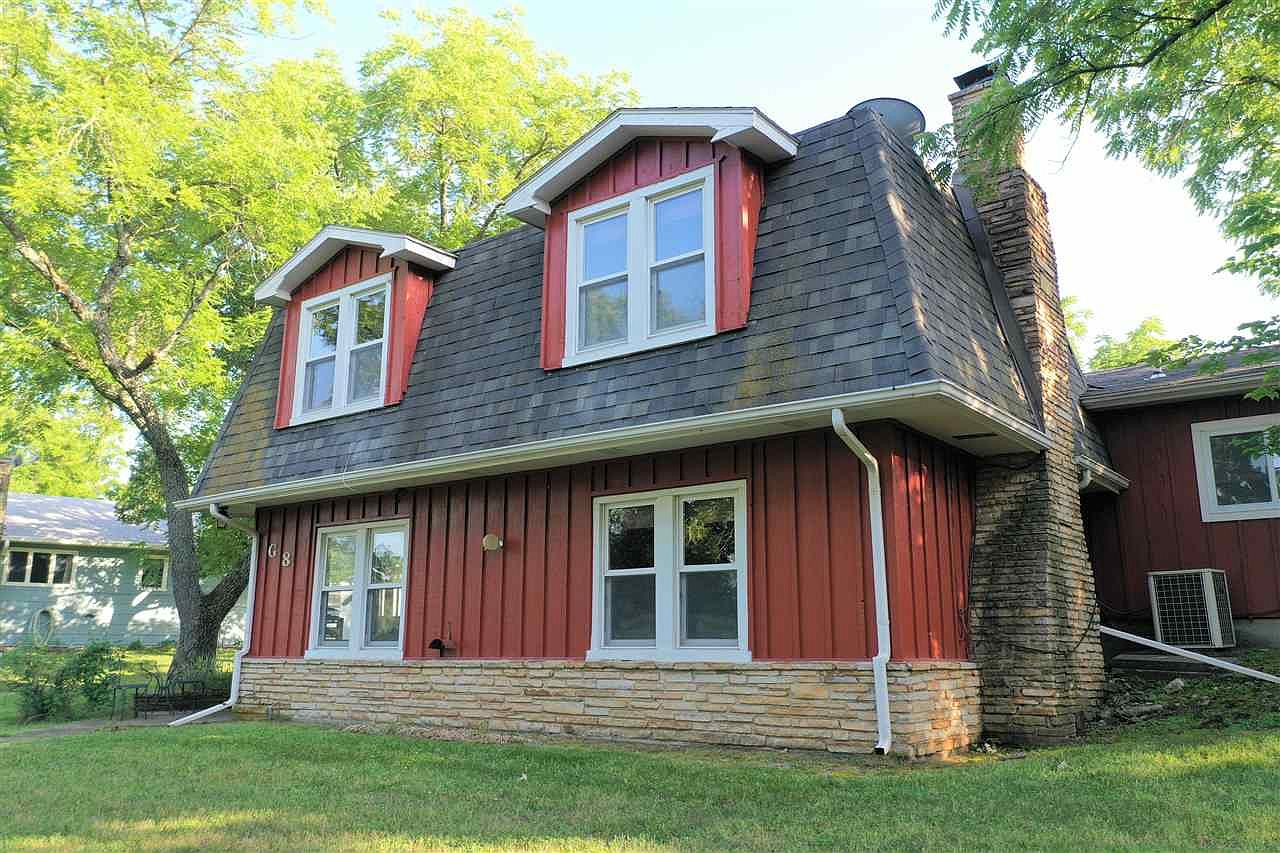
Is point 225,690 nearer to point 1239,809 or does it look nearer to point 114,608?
point 1239,809

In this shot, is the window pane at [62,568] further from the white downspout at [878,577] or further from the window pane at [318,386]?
the white downspout at [878,577]

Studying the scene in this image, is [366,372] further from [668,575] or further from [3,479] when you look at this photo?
[3,479]

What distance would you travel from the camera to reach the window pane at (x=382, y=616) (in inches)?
410

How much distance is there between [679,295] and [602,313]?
886 mm

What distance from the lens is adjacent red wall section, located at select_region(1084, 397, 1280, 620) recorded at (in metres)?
10.0

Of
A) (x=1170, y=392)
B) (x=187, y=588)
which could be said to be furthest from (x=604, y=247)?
(x=187, y=588)

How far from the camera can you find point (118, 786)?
635 centimetres

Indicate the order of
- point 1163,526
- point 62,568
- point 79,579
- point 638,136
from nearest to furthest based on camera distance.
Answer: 1. point 638,136
2. point 1163,526
3. point 62,568
4. point 79,579

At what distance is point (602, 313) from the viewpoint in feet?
29.9

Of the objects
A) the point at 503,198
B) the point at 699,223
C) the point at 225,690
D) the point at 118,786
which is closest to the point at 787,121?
the point at 699,223

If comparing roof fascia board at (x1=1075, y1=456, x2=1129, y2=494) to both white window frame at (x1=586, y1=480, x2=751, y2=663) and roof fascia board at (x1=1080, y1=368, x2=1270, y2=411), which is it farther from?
white window frame at (x1=586, y1=480, x2=751, y2=663)

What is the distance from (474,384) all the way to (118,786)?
478 centimetres

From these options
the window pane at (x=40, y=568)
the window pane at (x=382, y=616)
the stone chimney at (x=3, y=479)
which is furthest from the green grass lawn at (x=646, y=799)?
the window pane at (x=40, y=568)

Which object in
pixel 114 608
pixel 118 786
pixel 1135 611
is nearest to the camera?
pixel 118 786
